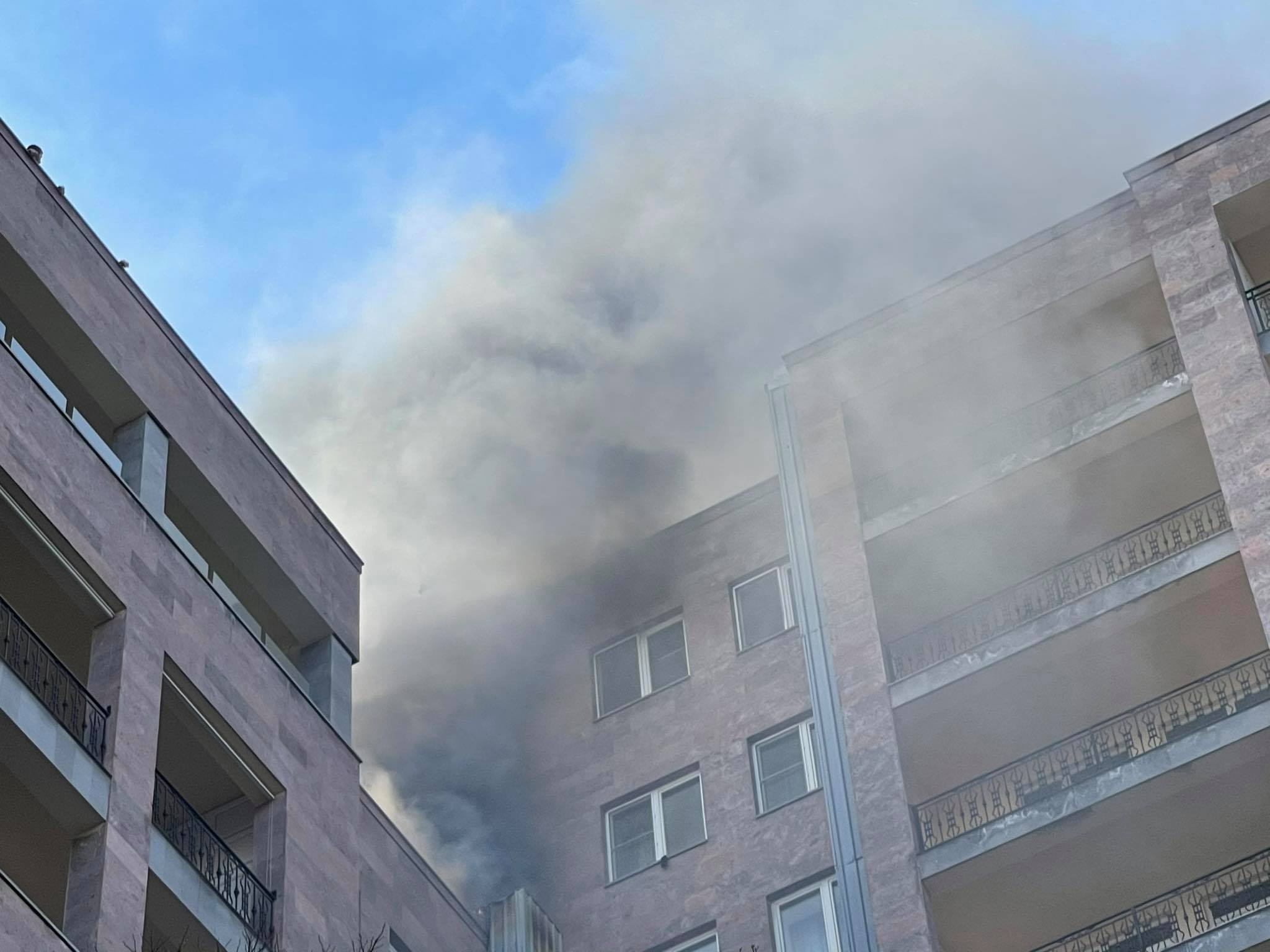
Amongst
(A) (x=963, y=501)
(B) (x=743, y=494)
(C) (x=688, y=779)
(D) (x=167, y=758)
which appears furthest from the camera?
(B) (x=743, y=494)

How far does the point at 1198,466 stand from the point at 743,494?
8.36m

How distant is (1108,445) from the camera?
31.5 metres

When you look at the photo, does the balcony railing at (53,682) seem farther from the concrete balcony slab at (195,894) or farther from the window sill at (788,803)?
the window sill at (788,803)

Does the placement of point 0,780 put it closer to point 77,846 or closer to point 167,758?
point 77,846

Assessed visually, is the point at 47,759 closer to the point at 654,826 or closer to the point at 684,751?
the point at 654,826

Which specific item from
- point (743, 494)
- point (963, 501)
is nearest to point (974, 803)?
point (963, 501)

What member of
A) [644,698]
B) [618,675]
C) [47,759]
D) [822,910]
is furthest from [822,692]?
[47,759]

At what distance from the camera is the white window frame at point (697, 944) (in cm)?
3272

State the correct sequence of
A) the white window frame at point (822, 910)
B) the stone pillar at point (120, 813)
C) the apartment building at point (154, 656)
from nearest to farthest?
the stone pillar at point (120, 813) → the apartment building at point (154, 656) → the white window frame at point (822, 910)

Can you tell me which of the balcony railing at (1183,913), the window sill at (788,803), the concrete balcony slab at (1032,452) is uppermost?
the concrete balcony slab at (1032,452)

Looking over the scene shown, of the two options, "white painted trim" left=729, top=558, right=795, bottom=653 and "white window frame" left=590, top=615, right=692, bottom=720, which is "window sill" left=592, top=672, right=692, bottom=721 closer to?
"white window frame" left=590, top=615, right=692, bottom=720

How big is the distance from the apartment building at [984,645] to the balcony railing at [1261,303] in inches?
1.6

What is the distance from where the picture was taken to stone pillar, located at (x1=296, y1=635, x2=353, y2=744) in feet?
99.0

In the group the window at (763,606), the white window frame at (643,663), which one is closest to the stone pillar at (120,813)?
the white window frame at (643,663)
